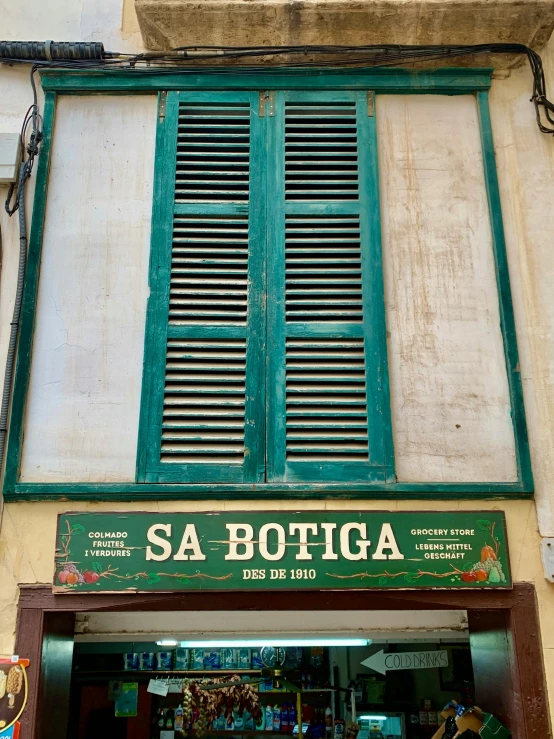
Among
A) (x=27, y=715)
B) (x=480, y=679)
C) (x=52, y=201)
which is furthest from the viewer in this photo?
(x=52, y=201)

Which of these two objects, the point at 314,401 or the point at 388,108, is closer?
the point at 314,401

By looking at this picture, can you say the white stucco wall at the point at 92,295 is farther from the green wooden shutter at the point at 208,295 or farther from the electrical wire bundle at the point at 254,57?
the electrical wire bundle at the point at 254,57

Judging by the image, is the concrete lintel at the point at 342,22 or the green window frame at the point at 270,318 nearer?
the green window frame at the point at 270,318

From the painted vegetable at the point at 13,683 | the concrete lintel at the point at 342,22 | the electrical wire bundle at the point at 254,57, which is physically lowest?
the painted vegetable at the point at 13,683

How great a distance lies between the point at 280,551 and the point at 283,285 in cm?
189

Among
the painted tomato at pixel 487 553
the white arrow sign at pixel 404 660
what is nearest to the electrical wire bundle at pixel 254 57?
the painted tomato at pixel 487 553

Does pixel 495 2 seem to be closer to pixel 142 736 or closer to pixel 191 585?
pixel 191 585

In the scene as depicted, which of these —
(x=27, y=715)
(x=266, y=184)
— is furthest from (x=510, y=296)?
(x=27, y=715)

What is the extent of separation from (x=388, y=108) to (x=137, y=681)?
6850mm

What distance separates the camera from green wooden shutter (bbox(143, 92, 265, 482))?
16.8 feet

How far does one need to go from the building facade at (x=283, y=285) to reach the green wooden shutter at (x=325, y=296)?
0.06 feet

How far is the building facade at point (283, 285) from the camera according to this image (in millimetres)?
4996

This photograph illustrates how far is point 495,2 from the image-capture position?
19.2 feet

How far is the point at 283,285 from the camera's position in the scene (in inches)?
216
